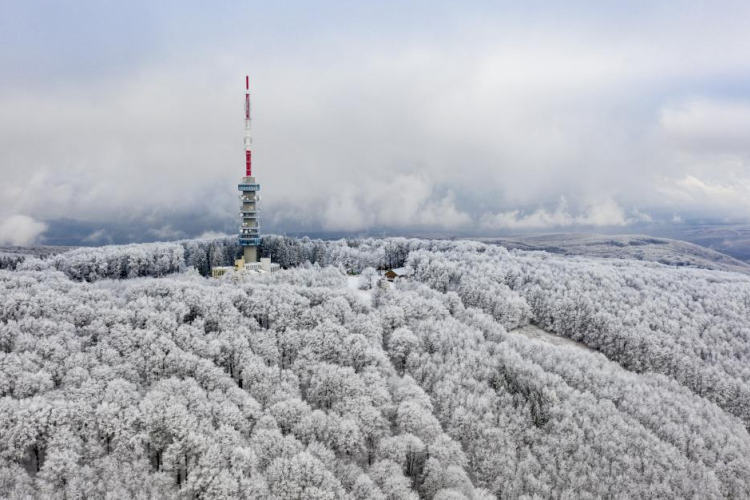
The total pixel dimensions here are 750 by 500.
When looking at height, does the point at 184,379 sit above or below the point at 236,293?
below

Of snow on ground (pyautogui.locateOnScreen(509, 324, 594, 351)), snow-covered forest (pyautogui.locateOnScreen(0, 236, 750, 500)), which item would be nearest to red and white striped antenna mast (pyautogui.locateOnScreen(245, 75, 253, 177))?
snow-covered forest (pyautogui.locateOnScreen(0, 236, 750, 500))

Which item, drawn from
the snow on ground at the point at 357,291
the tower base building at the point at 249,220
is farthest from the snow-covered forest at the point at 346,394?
the tower base building at the point at 249,220

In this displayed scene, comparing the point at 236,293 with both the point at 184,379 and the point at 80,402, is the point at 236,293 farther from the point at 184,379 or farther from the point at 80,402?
the point at 80,402

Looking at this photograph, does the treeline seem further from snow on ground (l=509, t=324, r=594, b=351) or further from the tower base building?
snow on ground (l=509, t=324, r=594, b=351)

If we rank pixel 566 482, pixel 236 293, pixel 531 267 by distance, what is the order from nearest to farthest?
1. pixel 566 482
2. pixel 236 293
3. pixel 531 267

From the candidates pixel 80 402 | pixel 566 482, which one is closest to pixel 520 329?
pixel 566 482

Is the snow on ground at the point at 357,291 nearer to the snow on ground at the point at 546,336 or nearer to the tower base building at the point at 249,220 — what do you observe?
the tower base building at the point at 249,220

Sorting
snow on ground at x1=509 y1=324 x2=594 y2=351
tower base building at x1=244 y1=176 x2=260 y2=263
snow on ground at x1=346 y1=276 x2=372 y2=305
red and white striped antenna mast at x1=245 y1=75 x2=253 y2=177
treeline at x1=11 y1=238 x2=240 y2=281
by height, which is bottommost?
snow on ground at x1=509 y1=324 x2=594 y2=351
